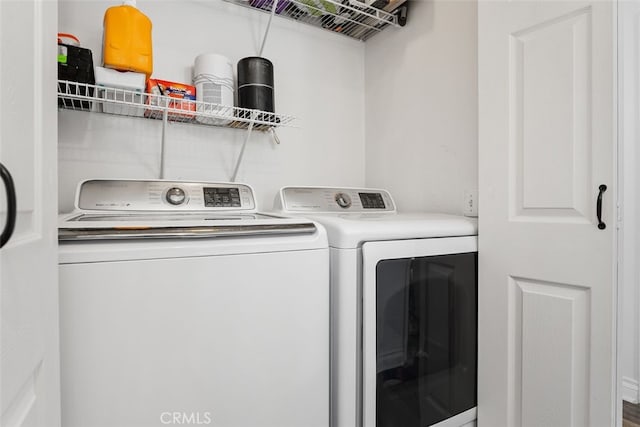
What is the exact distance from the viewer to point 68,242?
0.77 metres

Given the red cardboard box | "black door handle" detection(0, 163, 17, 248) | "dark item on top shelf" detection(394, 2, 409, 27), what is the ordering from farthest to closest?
"dark item on top shelf" detection(394, 2, 409, 27)
the red cardboard box
"black door handle" detection(0, 163, 17, 248)

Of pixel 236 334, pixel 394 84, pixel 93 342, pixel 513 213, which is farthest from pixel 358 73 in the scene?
pixel 93 342

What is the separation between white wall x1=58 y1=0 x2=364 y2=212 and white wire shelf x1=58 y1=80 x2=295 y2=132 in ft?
0.21

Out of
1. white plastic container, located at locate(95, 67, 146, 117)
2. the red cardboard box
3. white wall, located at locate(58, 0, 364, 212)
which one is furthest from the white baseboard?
white plastic container, located at locate(95, 67, 146, 117)

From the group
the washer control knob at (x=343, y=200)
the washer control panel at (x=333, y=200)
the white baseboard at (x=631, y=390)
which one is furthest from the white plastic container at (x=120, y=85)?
the white baseboard at (x=631, y=390)

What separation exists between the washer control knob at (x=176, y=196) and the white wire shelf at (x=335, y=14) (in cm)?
103

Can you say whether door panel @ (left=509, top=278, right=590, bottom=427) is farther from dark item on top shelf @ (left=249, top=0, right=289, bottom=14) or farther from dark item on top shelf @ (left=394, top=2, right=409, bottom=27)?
dark item on top shelf @ (left=249, top=0, right=289, bottom=14)

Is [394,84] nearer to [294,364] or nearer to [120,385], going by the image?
[294,364]

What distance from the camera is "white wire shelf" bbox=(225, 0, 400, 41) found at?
173 centimetres

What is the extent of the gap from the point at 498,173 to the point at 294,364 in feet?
3.25

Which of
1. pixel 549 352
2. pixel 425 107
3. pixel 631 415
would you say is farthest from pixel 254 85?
pixel 631 415

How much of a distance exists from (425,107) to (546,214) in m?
0.86

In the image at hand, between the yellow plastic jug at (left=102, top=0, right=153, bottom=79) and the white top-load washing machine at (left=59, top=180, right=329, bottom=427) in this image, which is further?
the yellow plastic jug at (left=102, top=0, right=153, bottom=79)

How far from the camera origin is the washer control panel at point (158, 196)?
1.30m
